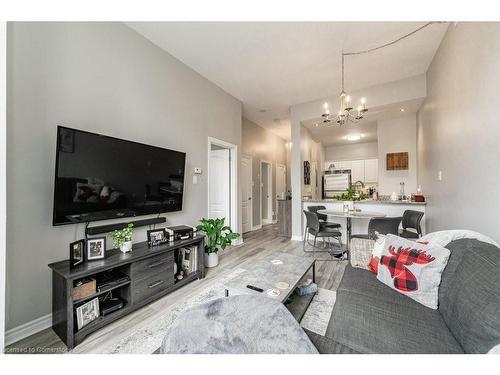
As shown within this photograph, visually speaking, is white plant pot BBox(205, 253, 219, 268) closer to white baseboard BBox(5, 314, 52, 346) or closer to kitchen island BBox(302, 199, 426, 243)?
white baseboard BBox(5, 314, 52, 346)

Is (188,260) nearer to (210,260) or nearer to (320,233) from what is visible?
(210,260)

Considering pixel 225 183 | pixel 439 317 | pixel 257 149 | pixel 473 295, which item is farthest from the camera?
pixel 257 149

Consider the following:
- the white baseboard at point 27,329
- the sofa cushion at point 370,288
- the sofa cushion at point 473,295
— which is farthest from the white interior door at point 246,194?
the sofa cushion at point 473,295

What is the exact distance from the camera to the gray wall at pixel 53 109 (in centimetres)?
160

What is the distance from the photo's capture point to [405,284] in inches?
56.4

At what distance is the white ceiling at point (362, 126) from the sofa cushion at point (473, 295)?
336 cm

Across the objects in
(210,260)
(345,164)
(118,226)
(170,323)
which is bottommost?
(170,323)

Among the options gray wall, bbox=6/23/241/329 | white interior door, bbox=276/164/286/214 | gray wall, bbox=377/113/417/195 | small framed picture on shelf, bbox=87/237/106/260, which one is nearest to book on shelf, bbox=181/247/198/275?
gray wall, bbox=6/23/241/329

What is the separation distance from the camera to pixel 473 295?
40.0 inches

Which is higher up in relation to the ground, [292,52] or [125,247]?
[292,52]

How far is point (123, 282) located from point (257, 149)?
474 centimetres

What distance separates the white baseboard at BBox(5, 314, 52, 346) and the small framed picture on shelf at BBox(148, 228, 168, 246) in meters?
0.94

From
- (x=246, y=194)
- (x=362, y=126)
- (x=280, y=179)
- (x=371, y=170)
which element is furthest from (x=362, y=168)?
(x=246, y=194)
